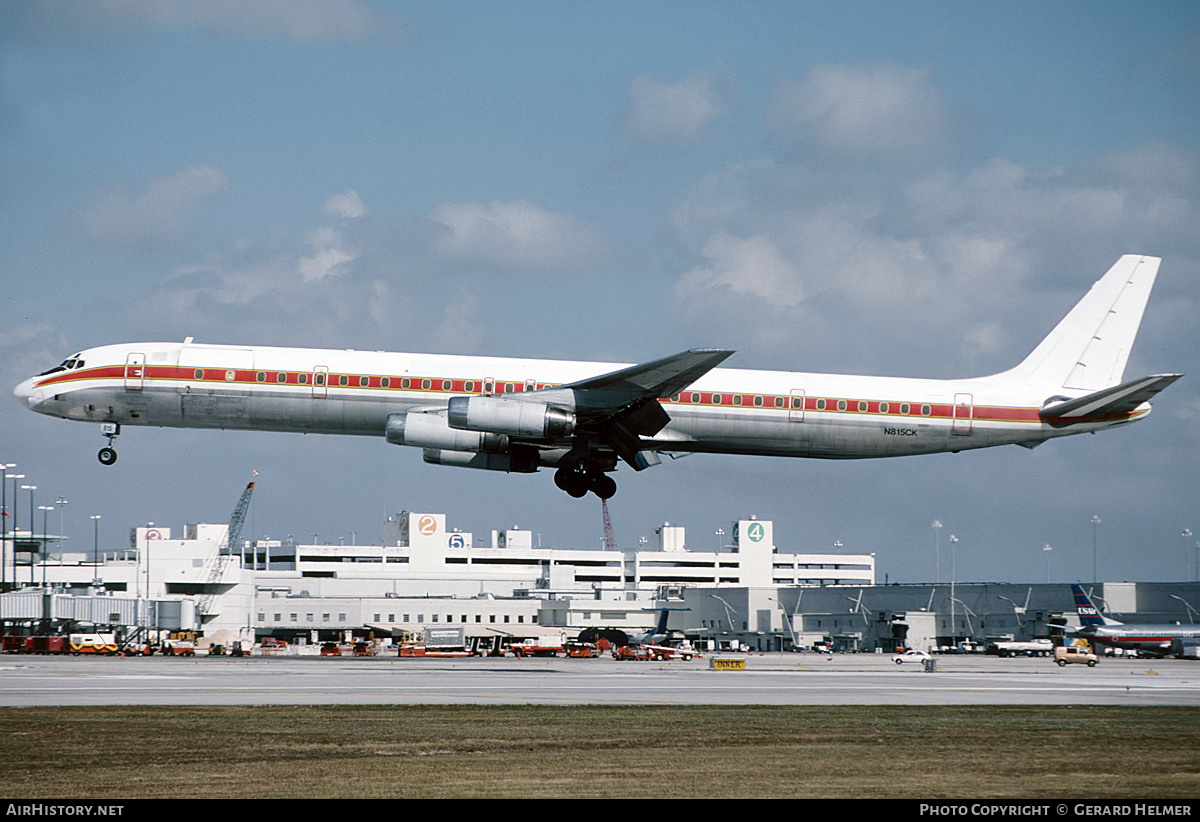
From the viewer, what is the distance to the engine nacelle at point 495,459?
46094mm

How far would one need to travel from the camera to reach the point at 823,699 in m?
38.6

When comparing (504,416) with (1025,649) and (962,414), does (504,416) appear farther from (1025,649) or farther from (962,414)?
(1025,649)

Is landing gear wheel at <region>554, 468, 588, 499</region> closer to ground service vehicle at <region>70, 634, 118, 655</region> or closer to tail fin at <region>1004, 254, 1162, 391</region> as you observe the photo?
tail fin at <region>1004, 254, 1162, 391</region>

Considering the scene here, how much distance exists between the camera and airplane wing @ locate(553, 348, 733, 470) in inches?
1661

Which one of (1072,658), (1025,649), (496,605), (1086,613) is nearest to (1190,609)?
(1086,613)

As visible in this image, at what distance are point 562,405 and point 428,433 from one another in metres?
4.78

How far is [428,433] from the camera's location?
44.1m

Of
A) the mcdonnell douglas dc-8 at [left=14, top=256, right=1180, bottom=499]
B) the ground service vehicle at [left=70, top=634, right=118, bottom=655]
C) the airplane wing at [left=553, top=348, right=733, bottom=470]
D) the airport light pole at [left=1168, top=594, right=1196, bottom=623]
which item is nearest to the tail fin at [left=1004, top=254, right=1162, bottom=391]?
the mcdonnell douglas dc-8 at [left=14, top=256, right=1180, bottom=499]

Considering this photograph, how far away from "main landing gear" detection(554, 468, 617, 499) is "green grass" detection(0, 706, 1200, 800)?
15.2m
